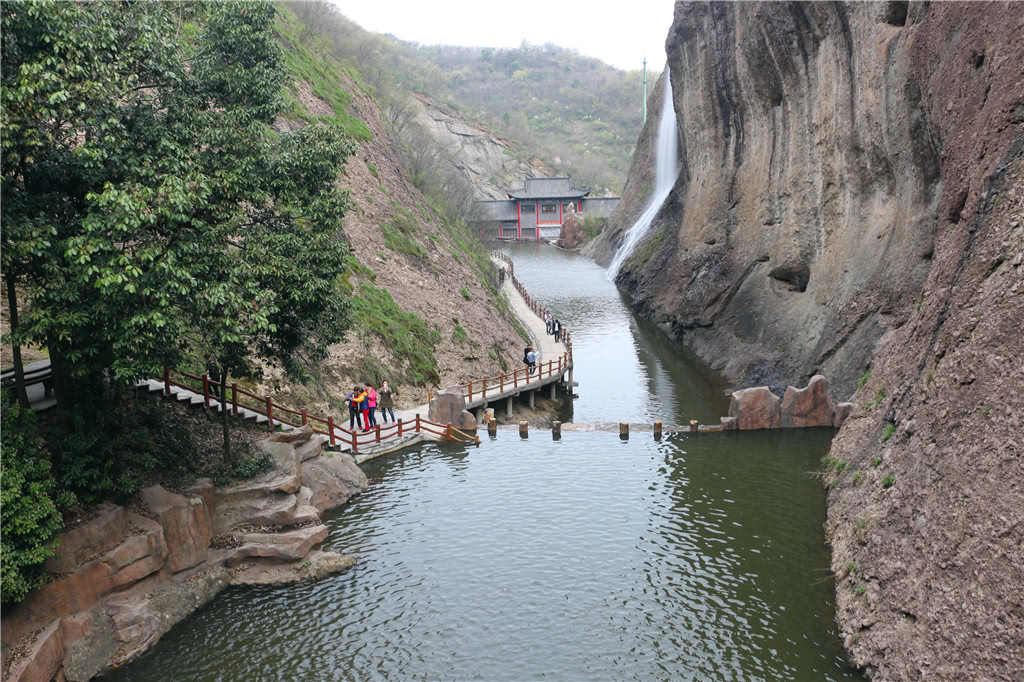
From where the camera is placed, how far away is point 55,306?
528 inches

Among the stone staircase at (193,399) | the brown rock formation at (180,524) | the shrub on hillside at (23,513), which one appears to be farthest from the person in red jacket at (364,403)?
the shrub on hillside at (23,513)

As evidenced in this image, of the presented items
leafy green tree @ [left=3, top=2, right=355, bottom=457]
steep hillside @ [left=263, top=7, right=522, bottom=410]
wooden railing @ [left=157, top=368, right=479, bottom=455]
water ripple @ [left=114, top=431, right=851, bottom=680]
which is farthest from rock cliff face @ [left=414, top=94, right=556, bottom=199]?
leafy green tree @ [left=3, top=2, right=355, bottom=457]

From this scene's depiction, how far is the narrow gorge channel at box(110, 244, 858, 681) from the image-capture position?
45.2 ft

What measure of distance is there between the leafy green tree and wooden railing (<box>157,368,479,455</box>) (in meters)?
3.12

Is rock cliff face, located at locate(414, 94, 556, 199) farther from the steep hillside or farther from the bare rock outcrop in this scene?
the bare rock outcrop

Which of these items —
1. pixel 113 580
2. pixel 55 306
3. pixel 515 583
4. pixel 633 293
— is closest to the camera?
pixel 55 306

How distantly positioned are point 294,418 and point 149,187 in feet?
35.1

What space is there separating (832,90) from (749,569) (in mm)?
23420

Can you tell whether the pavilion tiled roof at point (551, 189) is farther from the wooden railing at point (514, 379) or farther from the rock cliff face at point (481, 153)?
the wooden railing at point (514, 379)

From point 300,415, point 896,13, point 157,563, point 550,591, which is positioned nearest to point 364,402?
point 300,415

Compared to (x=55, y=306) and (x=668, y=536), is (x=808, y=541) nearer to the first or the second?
(x=668, y=536)

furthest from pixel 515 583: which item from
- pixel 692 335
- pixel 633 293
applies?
Result: pixel 633 293

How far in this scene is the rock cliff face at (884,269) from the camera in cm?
1212

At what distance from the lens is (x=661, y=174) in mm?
75312
